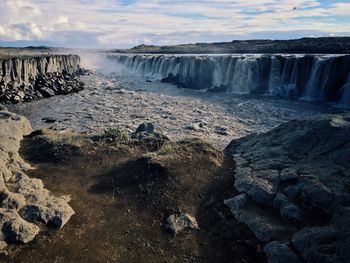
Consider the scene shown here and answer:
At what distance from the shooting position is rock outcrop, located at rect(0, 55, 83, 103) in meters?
30.8

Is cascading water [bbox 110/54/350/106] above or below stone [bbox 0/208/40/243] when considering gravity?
above

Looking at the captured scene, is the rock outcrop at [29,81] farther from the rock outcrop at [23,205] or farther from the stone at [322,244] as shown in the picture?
the stone at [322,244]

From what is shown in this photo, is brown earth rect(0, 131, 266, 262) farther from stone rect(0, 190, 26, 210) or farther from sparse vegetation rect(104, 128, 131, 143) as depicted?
stone rect(0, 190, 26, 210)

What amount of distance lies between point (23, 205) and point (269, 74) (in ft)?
113

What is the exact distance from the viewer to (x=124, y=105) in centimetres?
3084

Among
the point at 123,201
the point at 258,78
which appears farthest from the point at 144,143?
the point at 258,78

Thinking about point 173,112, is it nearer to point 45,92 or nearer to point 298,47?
point 45,92

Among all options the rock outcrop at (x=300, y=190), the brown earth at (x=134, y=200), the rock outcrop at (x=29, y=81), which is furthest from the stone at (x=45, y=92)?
the rock outcrop at (x=300, y=190)

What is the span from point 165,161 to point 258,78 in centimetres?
3044

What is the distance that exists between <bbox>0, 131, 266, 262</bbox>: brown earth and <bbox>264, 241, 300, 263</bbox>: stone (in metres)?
0.20

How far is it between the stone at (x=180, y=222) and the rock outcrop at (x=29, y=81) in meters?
24.1

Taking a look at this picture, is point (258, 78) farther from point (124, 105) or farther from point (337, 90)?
point (124, 105)

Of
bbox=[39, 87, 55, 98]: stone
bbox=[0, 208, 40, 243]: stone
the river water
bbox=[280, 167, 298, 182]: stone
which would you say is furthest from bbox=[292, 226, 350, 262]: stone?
bbox=[39, 87, 55, 98]: stone

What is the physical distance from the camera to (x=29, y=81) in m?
35.4
